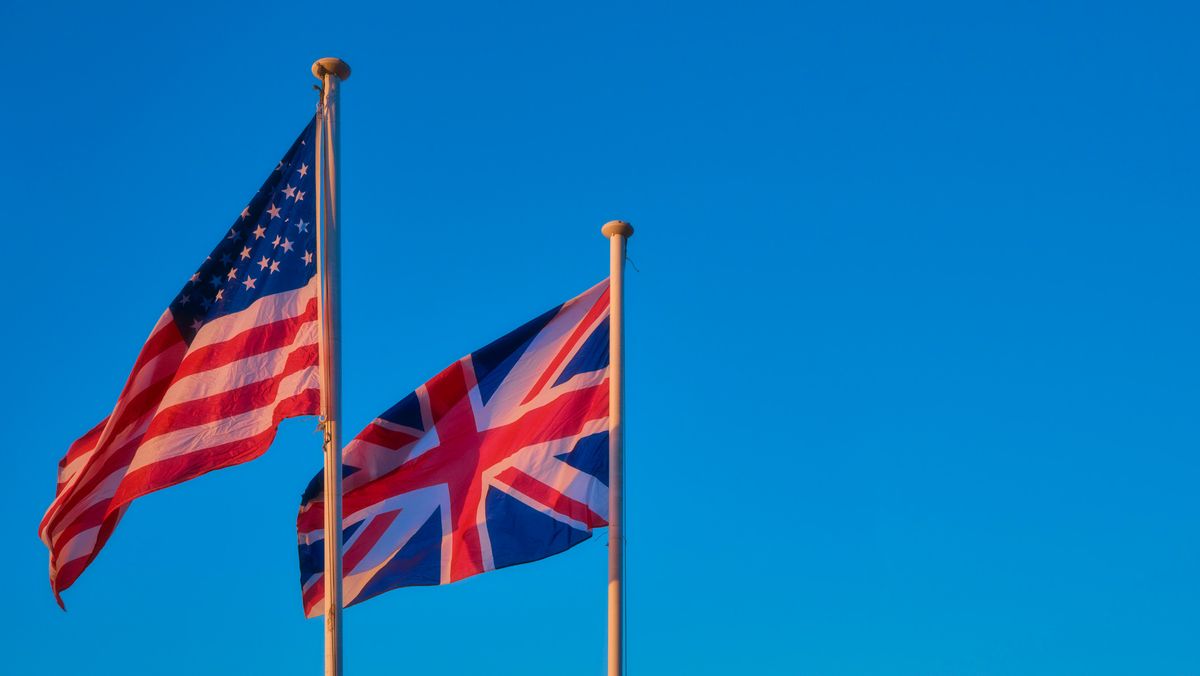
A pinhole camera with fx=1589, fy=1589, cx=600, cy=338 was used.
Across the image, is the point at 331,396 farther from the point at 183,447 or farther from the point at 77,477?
the point at 77,477

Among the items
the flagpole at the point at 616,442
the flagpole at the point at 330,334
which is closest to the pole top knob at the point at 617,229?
the flagpole at the point at 616,442

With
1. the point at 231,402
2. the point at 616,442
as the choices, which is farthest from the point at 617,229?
the point at 231,402

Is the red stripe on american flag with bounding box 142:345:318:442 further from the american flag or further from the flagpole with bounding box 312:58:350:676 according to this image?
the flagpole with bounding box 312:58:350:676

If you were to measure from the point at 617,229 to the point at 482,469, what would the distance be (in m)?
3.13

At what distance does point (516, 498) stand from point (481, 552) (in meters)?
0.71

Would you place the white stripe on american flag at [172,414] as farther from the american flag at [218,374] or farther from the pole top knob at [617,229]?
the pole top knob at [617,229]

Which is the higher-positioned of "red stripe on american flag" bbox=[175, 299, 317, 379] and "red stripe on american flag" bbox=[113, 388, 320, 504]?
"red stripe on american flag" bbox=[175, 299, 317, 379]

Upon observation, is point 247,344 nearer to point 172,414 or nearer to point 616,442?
point 172,414

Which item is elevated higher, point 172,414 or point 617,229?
point 617,229

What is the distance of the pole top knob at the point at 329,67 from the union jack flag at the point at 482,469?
3574 mm

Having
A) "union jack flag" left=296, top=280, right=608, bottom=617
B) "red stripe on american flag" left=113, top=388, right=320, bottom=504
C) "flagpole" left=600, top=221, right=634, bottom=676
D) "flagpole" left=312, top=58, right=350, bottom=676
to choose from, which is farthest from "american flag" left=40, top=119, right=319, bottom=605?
"flagpole" left=600, top=221, right=634, bottom=676

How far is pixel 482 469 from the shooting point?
18.0 metres

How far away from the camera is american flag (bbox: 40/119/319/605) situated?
1695 centimetres

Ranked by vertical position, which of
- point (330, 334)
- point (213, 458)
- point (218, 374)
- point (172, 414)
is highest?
point (330, 334)
